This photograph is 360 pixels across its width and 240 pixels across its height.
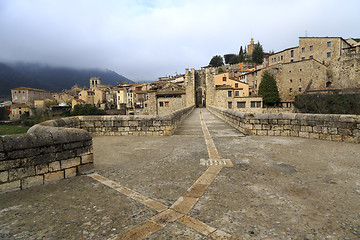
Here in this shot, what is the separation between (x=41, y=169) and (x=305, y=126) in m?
9.05

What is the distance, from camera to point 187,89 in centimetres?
4753

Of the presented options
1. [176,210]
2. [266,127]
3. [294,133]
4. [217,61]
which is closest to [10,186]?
[176,210]

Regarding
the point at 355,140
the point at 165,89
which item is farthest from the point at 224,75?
the point at 355,140

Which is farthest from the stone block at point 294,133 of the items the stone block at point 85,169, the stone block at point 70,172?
the stone block at point 70,172

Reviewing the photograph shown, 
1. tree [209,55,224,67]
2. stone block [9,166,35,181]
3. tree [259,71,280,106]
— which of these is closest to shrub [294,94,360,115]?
tree [259,71,280,106]

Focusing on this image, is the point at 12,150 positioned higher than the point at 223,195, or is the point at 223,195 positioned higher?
the point at 12,150

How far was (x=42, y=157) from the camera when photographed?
3.81 m

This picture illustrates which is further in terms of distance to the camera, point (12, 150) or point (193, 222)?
point (12, 150)

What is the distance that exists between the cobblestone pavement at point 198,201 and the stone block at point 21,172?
0.91 feet

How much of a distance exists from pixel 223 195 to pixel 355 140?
6.60 m

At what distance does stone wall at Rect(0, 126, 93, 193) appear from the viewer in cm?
347

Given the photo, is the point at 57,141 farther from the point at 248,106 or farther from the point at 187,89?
the point at 248,106

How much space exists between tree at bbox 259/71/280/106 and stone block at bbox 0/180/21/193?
55.4 meters

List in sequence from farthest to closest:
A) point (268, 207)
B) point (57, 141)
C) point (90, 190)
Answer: point (57, 141)
point (90, 190)
point (268, 207)
